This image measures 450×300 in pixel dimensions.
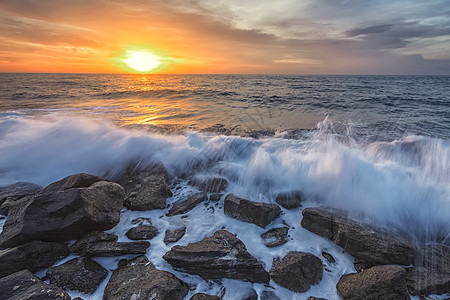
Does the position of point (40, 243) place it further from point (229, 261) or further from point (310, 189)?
point (310, 189)

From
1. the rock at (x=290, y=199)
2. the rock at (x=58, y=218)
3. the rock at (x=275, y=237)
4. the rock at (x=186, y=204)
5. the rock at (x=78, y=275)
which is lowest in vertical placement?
the rock at (x=78, y=275)

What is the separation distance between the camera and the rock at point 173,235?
3324mm

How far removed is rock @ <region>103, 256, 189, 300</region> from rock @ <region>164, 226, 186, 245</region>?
0.54 metres

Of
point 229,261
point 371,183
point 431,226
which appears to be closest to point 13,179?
point 229,261

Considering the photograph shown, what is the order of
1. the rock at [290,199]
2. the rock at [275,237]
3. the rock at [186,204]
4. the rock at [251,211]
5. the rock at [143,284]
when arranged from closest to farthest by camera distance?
the rock at [143,284] < the rock at [275,237] < the rock at [251,211] < the rock at [186,204] < the rock at [290,199]

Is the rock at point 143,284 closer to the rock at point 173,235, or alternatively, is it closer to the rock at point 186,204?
the rock at point 173,235

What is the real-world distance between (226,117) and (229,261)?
958 cm

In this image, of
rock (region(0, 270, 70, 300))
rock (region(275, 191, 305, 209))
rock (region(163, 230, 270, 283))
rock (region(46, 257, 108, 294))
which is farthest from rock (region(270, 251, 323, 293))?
rock (region(0, 270, 70, 300))

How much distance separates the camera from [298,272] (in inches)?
105

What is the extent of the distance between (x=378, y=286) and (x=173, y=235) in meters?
2.65

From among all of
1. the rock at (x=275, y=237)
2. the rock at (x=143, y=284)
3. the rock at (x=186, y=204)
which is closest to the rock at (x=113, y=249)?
the rock at (x=143, y=284)

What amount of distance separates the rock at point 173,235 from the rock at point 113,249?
0.31 meters

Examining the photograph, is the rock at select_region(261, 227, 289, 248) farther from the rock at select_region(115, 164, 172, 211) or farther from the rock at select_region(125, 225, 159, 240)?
the rock at select_region(115, 164, 172, 211)

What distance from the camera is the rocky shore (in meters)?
2.42
